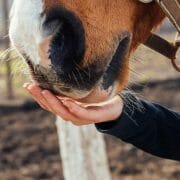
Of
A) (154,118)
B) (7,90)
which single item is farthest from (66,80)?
(7,90)

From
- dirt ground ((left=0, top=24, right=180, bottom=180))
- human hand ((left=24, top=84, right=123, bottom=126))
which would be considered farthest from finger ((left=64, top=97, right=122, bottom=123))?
dirt ground ((left=0, top=24, right=180, bottom=180))

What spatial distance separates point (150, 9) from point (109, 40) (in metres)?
0.24

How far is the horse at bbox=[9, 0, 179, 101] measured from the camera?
5.75ft

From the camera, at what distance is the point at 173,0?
2020mm

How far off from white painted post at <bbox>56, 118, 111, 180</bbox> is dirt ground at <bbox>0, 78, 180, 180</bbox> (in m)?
2.04

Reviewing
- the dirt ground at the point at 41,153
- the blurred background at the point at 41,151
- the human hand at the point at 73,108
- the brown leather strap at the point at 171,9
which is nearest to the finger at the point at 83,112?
the human hand at the point at 73,108

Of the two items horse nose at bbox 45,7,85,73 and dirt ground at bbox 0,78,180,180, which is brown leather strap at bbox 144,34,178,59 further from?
dirt ground at bbox 0,78,180,180

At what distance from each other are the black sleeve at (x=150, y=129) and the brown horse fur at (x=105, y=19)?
266 mm

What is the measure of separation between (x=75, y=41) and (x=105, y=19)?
13 centimetres

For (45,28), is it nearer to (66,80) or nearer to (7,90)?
(66,80)

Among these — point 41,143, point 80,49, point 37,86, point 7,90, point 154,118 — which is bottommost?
point 7,90

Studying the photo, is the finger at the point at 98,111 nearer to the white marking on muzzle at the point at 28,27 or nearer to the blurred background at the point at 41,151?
the white marking on muzzle at the point at 28,27

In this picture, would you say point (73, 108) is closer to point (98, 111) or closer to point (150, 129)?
point (98, 111)

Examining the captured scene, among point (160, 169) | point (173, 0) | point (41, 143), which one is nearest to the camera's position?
point (173, 0)
